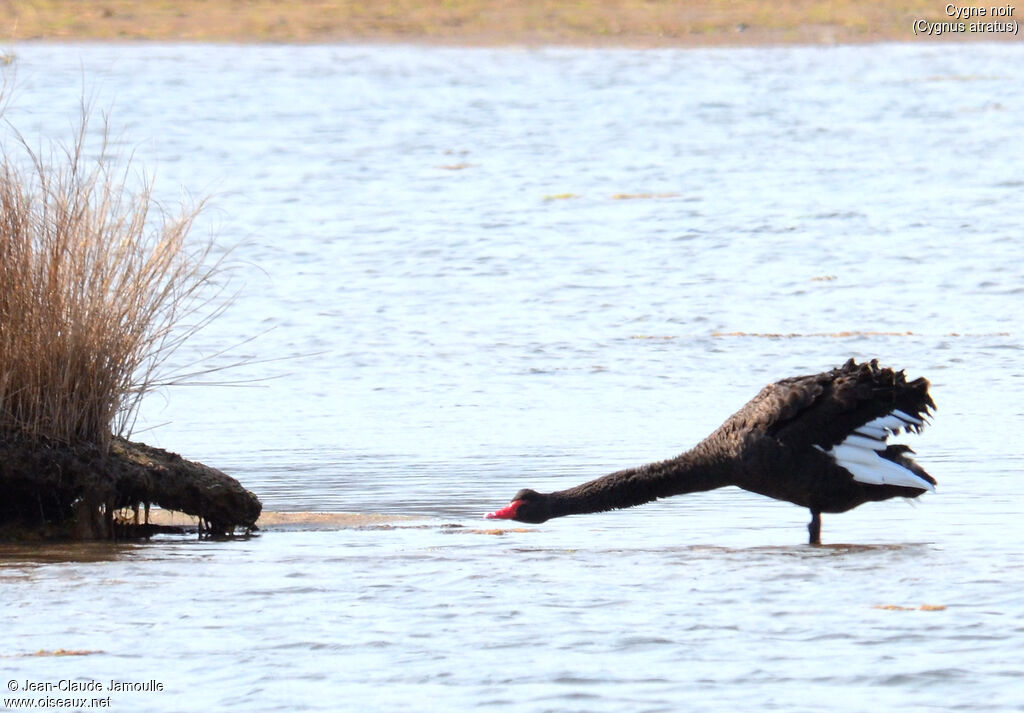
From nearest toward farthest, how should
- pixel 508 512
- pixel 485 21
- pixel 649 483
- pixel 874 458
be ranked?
pixel 508 512 → pixel 874 458 → pixel 649 483 → pixel 485 21

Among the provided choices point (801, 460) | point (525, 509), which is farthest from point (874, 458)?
point (525, 509)

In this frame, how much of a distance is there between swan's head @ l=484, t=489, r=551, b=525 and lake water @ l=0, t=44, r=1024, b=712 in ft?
0.38

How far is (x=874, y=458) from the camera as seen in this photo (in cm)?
859

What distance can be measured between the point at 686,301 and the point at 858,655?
8.37 metres

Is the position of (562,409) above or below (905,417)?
above

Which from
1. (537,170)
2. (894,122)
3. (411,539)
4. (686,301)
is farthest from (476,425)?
(894,122)

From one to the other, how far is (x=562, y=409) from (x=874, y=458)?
10.0ft

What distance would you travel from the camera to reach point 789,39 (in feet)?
118

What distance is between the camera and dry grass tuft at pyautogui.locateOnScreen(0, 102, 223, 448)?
27.1ft

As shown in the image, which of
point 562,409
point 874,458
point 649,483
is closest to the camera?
point 874,458

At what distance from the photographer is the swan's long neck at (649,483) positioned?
870 cm

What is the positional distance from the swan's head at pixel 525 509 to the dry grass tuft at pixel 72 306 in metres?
1.63

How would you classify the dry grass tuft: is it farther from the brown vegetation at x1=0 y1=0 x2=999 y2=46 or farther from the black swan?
the brown vegetation at x1=0 y1=0 x2=999 y2=46

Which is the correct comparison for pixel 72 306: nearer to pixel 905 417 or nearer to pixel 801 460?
pixel 801 460
